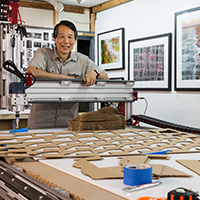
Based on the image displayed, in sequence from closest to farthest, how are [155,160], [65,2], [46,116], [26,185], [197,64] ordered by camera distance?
1. [26,185]
2. [155,160]
3. [46,116]
4. [197,64]
5. [65,2]

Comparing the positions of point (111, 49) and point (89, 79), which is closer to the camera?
point (89, 79)

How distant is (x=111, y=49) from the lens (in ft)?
19.2

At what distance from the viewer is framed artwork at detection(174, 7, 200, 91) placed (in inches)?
162

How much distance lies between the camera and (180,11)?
4383 millimetres

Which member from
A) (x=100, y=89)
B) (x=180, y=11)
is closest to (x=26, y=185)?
(x=100, y=89)

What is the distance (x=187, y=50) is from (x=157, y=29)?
75 cm

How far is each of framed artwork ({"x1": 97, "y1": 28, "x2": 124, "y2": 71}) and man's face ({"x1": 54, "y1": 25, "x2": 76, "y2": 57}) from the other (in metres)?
2.96

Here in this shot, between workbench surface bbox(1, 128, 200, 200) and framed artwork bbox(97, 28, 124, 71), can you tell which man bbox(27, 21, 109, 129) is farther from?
framed artwork bbox(97, 28, 124, 71)

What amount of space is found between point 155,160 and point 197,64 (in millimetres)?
3181

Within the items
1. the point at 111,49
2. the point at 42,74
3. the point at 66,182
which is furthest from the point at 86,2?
the point at 66,182

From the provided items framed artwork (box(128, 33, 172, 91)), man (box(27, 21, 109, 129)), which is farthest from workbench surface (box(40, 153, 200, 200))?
framed artwork (box(128, 33, 172, 91))

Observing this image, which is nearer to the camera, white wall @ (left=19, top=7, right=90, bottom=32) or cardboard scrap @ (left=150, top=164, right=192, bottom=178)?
cardboard scrap @ (left=150, top=164, right=192, bottom=178)

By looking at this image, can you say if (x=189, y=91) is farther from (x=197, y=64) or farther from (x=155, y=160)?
(x=155, y=160)

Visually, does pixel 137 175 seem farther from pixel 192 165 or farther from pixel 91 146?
pixel 91 146
